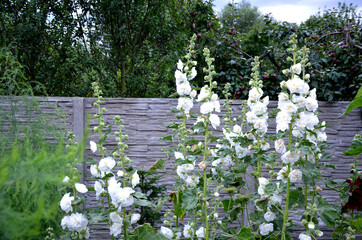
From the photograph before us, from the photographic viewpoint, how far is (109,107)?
3010 mm

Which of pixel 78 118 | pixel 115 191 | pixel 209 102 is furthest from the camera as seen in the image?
pixel 78 118

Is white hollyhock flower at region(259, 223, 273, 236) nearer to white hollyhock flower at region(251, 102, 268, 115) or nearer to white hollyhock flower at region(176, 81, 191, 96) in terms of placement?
white hollyhock flower at region(251, 102, 268, 115)

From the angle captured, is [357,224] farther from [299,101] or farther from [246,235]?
[299,101]

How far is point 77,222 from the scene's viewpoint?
4.44ft

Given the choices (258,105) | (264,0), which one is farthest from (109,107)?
(264,0)

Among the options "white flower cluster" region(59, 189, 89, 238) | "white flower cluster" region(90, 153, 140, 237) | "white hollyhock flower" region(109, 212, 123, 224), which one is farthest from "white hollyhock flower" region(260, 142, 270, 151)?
"white flower cluster" region(59, 189, 89, 238)

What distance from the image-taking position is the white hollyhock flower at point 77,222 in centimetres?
135

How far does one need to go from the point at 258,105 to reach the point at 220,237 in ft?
2.12

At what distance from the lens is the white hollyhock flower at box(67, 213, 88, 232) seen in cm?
135

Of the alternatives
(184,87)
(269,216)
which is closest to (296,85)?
(184,87)

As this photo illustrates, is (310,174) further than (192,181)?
No

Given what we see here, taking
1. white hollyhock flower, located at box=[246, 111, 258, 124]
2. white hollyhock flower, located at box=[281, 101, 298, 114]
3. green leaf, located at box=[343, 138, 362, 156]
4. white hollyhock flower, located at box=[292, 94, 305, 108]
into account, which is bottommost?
green leaf, located at box=[343, 138, 362, 156]

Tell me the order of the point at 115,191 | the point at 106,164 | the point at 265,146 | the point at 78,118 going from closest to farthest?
the point at 115,191 → the point at 106,164 → the point at 265,146 → the point at 78,118

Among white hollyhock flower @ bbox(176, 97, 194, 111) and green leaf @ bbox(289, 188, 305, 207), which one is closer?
green leaf @ bbox(289, 188, 305, 207)
